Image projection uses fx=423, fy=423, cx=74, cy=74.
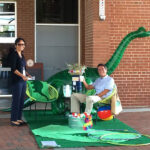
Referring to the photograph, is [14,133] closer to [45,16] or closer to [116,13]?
[116,13]

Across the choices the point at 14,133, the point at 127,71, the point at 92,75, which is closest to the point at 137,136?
the point at 14,133

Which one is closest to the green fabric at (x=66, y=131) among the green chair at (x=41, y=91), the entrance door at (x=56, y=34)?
the green chair at (x=41, y=91)

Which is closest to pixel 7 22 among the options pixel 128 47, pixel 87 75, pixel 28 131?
pixel 128 47

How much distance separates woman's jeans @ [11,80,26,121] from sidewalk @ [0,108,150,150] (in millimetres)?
292

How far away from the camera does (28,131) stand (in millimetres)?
8406

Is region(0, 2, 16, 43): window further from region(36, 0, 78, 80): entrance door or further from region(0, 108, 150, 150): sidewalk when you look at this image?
region(0, 108, 150, 150): sidewalk

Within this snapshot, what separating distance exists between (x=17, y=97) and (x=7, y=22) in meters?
5.36

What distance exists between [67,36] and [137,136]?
678 cm

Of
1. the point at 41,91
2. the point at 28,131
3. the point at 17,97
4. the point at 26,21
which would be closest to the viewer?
the point at 28,131

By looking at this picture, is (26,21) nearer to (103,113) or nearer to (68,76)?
(68,76)

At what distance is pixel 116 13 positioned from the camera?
11.7 m

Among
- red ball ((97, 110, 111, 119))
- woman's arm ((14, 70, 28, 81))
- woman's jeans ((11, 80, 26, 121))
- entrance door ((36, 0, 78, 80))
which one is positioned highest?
entrance door ((36, 0, 78, 80))

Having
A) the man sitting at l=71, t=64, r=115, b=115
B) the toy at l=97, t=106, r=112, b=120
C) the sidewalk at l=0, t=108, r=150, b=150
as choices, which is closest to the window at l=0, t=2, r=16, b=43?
the sidewalk at l=0, t=108, r=150, b=150

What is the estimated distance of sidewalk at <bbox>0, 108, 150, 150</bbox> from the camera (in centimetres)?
702
